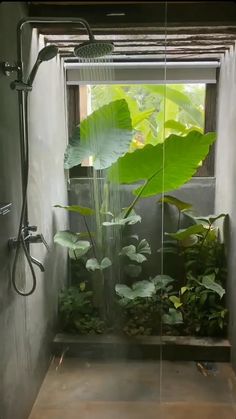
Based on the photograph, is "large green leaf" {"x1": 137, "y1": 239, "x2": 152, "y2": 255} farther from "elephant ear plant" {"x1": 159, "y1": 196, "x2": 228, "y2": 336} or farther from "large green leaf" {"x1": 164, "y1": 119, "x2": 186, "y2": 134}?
"large green leaf" {"x1": 164, "y1": 119, "x2": 186, "y2": 134}

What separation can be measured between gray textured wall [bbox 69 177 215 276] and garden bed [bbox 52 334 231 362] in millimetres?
414

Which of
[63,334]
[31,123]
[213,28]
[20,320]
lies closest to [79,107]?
[31,123]

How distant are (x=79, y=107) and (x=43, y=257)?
88cm

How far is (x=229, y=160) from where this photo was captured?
2152 mm

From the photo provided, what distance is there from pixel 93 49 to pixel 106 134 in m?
0.41

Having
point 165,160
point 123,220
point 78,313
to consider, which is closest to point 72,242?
point 123,220

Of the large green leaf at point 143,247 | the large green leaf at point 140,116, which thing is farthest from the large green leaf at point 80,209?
the large green leaf at point 140,116

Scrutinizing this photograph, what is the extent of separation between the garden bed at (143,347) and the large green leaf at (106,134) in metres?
1.00

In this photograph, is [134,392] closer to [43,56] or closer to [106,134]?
[106,134]

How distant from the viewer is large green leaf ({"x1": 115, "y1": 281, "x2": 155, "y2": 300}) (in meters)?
1.99

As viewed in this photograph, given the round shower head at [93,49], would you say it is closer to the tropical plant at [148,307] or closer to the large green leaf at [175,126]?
the large green leaf at [175,126]

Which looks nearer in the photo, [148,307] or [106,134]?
[106,134]

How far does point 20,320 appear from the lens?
1.61 m

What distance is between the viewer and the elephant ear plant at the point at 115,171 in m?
1.86
